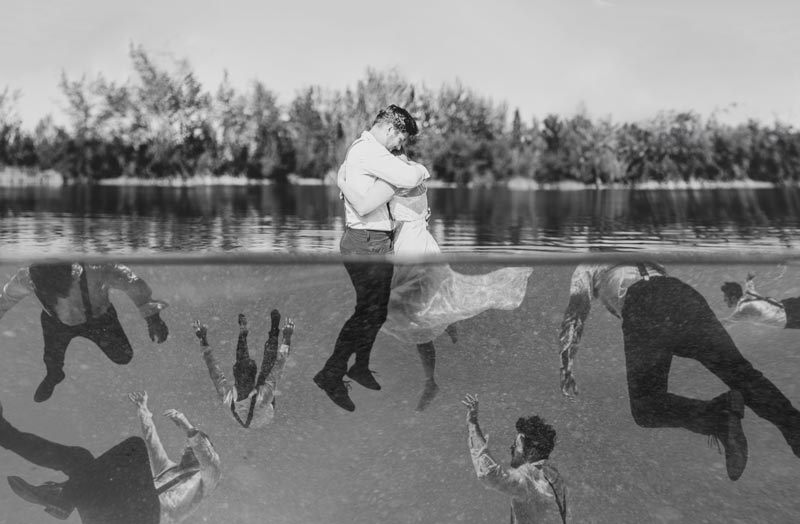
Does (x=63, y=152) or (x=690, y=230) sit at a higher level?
(x=63, y=152)

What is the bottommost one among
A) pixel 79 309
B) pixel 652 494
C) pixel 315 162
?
pixel 652 494

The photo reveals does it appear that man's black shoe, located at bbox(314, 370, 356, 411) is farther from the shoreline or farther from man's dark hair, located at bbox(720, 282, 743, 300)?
the shoreline

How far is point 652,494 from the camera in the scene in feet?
12.6

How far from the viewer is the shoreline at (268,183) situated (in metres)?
13.6

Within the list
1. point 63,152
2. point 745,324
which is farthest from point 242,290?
point 63,152

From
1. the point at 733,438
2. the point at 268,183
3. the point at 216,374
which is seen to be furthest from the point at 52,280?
the point at 268,183

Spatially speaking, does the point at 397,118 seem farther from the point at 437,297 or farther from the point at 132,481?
the point at 132,481

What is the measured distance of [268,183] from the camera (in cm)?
1358

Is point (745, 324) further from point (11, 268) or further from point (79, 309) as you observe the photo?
point (11, 268)

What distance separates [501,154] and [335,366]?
1231 centimetres

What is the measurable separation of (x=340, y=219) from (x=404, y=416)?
11058mm

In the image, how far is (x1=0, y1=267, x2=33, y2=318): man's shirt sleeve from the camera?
428cm

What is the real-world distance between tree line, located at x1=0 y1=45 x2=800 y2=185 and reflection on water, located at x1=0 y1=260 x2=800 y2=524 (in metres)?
4.72

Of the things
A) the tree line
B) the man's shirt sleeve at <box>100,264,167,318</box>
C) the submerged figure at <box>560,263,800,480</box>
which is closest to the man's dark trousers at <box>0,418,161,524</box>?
the man's shirt sleeve at <box>100,264,167,318</box>
